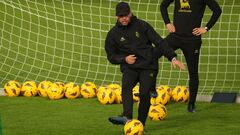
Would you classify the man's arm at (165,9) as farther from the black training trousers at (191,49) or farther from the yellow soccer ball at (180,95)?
the yellow soccer ball at (180,95)

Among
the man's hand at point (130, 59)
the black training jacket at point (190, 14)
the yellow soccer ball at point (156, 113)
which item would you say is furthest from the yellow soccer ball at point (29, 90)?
the man's hand at point (130, 59)

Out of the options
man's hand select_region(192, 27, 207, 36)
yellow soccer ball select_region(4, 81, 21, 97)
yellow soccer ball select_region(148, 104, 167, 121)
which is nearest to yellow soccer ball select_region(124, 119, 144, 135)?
yellow soccer ball select_region(148, 104, 167, 121)

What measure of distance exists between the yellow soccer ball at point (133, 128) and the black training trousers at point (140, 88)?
0.45 ft

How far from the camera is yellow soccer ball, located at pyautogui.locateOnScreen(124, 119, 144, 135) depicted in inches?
368

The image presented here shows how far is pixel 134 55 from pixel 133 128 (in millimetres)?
995

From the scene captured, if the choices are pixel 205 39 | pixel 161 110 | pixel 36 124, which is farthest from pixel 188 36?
pixel 205 39

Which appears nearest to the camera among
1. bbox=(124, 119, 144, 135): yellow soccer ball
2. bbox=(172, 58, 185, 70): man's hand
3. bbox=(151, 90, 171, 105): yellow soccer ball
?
bbox=(172, 58, 185, 70): man's hand

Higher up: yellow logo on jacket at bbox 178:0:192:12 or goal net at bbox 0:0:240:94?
yellow logo on jacket at bbox 178:0:192:12

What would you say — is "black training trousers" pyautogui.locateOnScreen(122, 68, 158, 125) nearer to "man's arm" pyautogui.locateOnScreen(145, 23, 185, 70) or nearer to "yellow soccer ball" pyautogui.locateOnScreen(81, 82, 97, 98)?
"man's arm" pyautogui.locateOnScreen(145, 23, 185, 70)

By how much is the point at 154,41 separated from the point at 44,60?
754cm

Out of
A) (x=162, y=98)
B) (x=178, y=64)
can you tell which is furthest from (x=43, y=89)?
(x=178, y=64)

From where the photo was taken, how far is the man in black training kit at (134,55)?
9531mm

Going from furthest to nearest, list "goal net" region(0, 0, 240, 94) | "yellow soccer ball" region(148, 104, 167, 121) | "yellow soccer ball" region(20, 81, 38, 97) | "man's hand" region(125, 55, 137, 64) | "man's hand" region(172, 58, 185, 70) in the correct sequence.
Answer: "goal net" region(0, 0, 240, 94) < "yellow soccer ball" region(20, 81, 38, 97) < "yellow soccer ball" region(148, 104, 167, 121) < "man's hand" region(125, 55, 137, 64) < "man's hand" region(172, 58, 185, 70)

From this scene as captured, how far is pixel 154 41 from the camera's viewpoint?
9.47m
